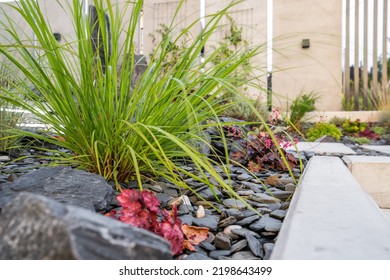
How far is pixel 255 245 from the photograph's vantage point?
2.64 ft

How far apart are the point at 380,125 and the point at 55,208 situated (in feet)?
19.6

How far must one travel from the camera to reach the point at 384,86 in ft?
20.6

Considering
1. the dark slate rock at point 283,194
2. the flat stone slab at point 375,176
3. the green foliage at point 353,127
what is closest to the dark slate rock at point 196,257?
the dark slate rock at point 283,194

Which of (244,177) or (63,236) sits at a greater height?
(63,236)

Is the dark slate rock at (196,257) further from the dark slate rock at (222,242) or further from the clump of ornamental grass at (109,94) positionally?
the clump of ornamental grass at (109,94)

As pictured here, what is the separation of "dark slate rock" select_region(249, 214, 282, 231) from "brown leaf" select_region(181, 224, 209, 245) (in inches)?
5.0

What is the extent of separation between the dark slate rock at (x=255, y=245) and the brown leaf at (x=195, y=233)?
0.10 meters

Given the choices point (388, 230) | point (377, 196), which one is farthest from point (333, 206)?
point (377, 196)

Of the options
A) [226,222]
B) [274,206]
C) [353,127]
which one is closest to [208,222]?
[226,222]

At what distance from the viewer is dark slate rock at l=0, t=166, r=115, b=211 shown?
0.91 meters

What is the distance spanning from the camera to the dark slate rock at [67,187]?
0.91 meters

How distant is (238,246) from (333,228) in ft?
0.78

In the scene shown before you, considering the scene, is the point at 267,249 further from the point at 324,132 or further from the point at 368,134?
the point at 368,134
